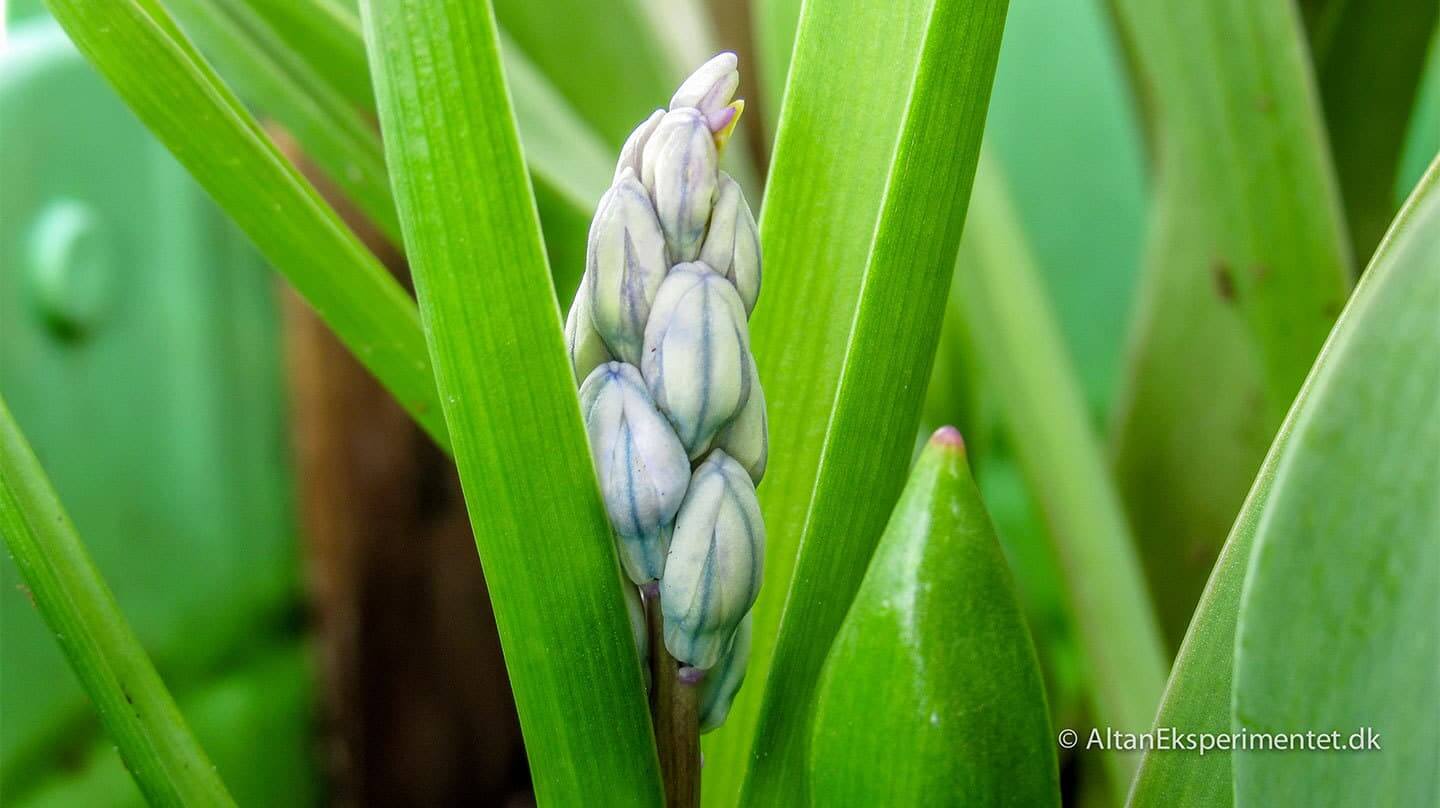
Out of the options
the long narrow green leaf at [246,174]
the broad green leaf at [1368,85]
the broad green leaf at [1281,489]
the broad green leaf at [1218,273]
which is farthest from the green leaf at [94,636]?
the broad green leaf at [1368,85]

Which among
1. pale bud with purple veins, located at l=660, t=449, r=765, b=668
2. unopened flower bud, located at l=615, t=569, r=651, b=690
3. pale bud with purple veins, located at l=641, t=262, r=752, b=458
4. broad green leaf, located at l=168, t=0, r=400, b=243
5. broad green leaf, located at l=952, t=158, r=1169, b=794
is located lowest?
broad green leaf, located at l=952, t=158, r=1169, b=794

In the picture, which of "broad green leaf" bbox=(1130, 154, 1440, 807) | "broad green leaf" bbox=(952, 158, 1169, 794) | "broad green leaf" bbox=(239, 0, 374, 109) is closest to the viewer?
"broad green leaf" bbox=(1130, 154, 1440, 807)

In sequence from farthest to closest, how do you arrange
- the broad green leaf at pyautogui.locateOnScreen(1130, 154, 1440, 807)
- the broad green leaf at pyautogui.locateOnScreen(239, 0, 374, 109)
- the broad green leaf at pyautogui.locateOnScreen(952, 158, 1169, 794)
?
the broad green leaf at pyautogui.locateOnScreen(952, 158, 1169, 794) < the broad green leaf at pyautogui.locateOnScreen(239, 0, 374, 109) < the broad green leaf at pyautogui.locateOnScreen(1130, 154, 1440, 807)

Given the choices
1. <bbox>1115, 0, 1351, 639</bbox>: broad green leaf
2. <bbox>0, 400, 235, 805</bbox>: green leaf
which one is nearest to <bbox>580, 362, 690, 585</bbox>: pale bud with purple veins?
<bbox>0, 400, 235, 805</bbox>: green leaf

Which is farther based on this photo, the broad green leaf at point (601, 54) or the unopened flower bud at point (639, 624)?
the broad green leaf at point (601, 54)

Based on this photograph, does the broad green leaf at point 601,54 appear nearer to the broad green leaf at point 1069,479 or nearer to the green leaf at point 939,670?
the broad green leaf at point 1069,479

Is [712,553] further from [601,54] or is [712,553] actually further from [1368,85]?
[1368,85]

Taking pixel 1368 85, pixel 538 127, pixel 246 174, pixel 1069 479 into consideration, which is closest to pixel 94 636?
pixel 246 174

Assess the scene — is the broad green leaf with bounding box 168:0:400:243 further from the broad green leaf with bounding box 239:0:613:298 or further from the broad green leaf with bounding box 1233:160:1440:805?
the broad green leaf with bounding box 1233:160:1440:805
